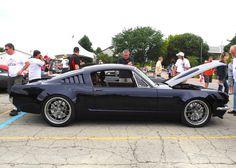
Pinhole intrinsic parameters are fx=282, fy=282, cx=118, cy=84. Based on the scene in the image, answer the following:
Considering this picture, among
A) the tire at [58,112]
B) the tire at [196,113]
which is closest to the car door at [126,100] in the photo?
the tire at [58,112]

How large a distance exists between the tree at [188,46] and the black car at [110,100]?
8380cm

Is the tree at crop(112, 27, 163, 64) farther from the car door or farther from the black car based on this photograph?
the car door

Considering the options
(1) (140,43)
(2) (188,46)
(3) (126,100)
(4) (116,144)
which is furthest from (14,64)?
(2) (188,46)

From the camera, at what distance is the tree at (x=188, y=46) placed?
87062 millimetres

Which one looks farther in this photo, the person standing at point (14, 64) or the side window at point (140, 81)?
the person standing at point (14, 64)

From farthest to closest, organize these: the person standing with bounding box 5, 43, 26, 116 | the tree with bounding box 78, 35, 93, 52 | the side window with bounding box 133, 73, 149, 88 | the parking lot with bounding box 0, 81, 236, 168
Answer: the tree with bounding box 78, 35, 93, 52
the person standing with bounding box 5, 43, 26, 116
the side window with bounding box 133, 73, 149, 88
the parking lot with bounding box 0, 81, 236, 168

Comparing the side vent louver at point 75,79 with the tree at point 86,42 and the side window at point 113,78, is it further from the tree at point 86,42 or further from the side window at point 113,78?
the tree at point 86,42

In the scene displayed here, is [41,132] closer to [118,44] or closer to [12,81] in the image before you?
[12,81]

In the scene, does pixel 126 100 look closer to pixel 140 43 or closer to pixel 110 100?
pixel 110 100

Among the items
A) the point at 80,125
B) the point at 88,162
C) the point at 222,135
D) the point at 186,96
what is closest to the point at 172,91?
the point at 186,96

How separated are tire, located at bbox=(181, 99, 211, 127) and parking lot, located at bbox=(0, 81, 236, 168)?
5.9 inches

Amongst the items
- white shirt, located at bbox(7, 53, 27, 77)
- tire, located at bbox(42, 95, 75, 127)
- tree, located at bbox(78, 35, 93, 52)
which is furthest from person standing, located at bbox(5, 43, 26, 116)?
tree, located at bbox(78, 35, 93, 52)

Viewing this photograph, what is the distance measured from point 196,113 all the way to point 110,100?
5.54ft

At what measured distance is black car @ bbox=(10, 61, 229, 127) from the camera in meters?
5.33
